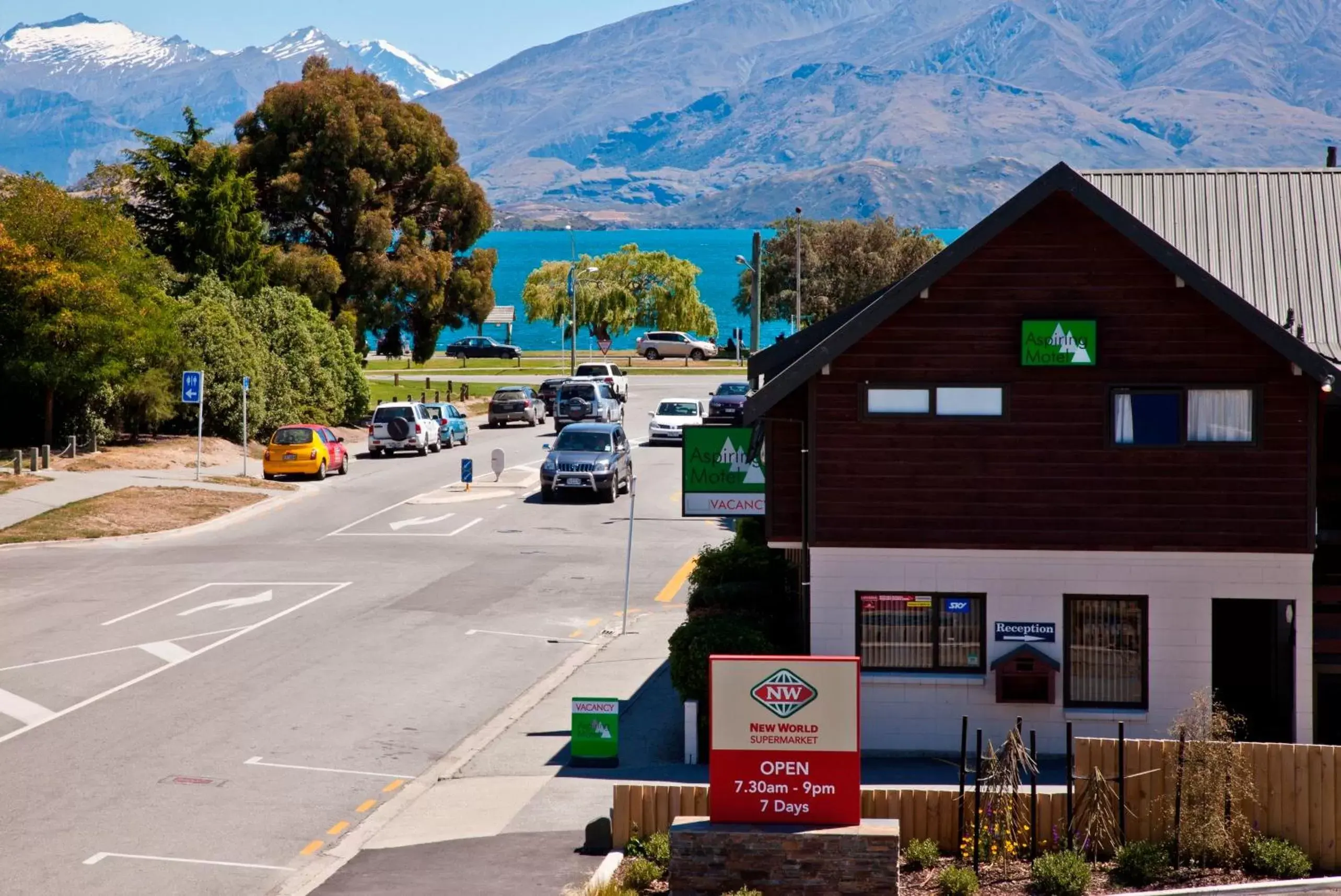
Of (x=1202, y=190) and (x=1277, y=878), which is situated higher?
(x=1202, y=190)

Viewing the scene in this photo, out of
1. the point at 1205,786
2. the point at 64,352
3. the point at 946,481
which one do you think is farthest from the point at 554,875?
the point at 64,352

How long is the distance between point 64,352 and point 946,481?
33.7 metres

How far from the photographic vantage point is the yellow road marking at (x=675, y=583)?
104 feet

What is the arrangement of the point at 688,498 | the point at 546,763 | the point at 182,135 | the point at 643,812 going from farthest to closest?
1. the point at 182,135
2. the point at 688,498
3. the point at 546,763
4. the point at 643,812

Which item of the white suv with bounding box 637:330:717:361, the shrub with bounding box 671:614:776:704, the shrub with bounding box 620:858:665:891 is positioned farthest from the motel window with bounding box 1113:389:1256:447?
the white suv with bounding box 637:330:717:361

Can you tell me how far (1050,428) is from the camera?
66.3ft

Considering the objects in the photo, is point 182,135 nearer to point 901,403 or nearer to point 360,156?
point 360,156

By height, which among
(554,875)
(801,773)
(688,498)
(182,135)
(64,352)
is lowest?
(554,875)

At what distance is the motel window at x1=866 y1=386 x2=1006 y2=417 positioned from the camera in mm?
20312

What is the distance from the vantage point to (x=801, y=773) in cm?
1491

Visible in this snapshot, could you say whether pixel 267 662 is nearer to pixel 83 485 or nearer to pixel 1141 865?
pixel 1141 865

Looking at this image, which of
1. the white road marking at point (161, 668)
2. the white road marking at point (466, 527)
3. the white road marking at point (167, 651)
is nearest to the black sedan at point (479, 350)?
the white road marking at point (466, 527)

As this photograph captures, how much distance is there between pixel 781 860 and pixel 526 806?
4.58 metres

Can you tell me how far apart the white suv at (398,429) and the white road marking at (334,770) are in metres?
35.6
